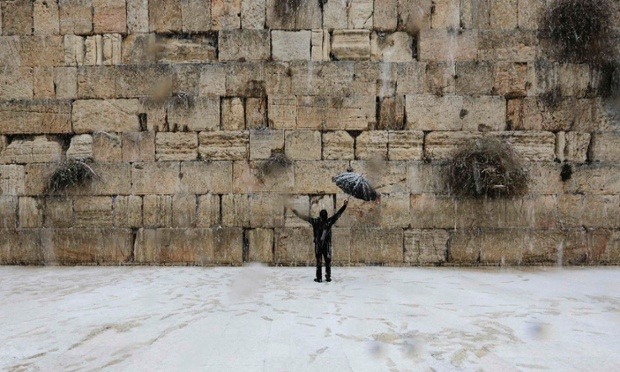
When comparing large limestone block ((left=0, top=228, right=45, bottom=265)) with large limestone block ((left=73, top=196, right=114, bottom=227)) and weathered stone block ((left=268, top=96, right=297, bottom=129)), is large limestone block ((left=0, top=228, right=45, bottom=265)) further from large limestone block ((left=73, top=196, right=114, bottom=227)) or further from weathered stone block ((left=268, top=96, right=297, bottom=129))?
weathered stone block ((left=268, top=96, right=297, bottom=129))

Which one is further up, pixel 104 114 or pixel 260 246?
pixel 104 114

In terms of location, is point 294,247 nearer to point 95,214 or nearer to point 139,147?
point 139,147

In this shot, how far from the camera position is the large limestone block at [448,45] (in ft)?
22.3

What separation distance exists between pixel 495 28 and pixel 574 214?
3567 mm

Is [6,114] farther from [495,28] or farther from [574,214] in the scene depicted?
[574,214]

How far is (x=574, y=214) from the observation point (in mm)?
6703

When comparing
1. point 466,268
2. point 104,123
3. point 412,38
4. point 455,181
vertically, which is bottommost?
point 466,268

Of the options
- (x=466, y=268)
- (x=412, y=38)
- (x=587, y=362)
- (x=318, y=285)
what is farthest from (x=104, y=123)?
Answer: (x=587, y=362)

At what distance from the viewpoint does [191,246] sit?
671 centimetres

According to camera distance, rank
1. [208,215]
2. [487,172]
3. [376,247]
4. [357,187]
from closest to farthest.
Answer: [357,187] → [487,172] → [376,247] → [208,215]

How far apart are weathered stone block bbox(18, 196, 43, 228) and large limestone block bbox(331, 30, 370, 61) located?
5.99m

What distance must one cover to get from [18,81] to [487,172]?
850cm

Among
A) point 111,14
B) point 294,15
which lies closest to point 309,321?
point 294,15

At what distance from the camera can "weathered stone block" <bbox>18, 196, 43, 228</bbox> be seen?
6.85 m
